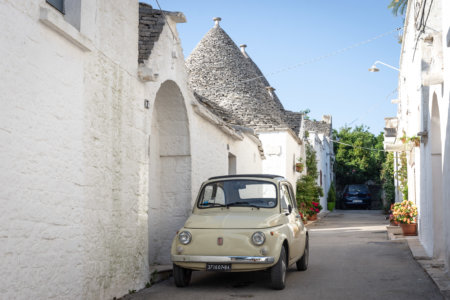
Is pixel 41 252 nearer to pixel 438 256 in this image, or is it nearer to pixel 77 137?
pixel 77 137

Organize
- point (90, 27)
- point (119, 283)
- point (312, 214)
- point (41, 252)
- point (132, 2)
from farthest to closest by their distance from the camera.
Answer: point (312, 214), point (132, 2), point (119, 283), point (90, 27), point (41, 252)

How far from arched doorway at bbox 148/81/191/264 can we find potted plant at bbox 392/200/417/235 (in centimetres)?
736

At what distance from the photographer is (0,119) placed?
14.1 ft

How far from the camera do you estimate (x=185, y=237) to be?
7.37 meters

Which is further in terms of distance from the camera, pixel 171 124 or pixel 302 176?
pixel 302 176

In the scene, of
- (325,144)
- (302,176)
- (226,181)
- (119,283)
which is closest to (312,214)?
(302,176)

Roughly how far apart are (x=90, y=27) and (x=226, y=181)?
362 cm

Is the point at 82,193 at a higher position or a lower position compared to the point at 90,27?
lower

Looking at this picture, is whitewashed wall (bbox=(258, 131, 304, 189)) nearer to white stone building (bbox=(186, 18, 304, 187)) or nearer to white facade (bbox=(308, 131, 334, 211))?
white stone building (bbox=(186, 18, 304, 187))

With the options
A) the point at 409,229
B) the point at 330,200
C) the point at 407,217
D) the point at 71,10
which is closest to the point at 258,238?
the point at 71,10

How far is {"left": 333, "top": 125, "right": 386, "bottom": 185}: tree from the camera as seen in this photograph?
4075 centimetres

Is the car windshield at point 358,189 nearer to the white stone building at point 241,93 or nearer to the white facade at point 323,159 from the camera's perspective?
the white facade at point 323,159

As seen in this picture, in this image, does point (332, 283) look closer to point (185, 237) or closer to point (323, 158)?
point (185, 237)

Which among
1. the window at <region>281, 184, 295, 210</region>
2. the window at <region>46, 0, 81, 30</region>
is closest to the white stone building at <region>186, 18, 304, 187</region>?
the window at <region>281, 184, 295, 210</region>
